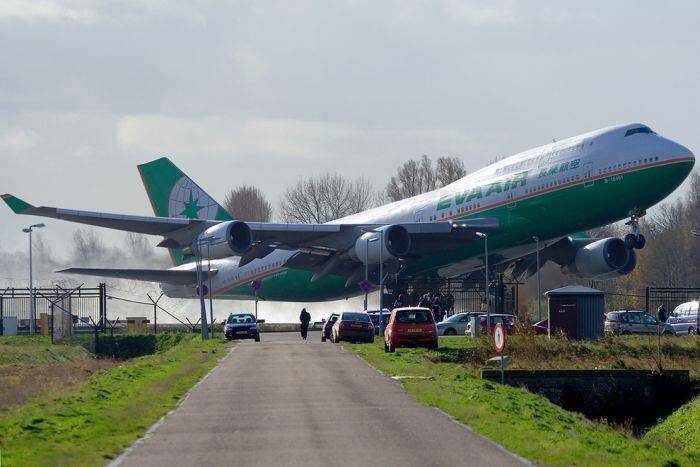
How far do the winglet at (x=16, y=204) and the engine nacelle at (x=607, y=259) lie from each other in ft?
89.4

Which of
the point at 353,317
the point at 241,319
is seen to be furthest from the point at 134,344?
the point at 353,317

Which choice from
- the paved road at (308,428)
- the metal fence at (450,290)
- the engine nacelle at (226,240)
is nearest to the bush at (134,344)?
the engine nacelle at (226,240)

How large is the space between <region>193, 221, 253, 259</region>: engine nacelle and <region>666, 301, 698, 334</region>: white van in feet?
78.8

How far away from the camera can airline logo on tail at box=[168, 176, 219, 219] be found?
75125 millimetres

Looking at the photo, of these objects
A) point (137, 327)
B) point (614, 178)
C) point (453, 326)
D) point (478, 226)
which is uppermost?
point (614, 178)

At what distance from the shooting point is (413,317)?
41156 mm

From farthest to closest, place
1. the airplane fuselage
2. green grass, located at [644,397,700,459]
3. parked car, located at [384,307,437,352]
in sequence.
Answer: the airplane fuselage < parked car, located at [384,307,437,352] < green grass, located at [644,397,700,459]

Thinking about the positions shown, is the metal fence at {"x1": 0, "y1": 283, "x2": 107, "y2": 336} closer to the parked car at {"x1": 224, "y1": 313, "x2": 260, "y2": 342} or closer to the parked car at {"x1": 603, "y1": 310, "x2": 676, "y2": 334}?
the parked car at {"x1": 224, "y1": 313, "x2": 260, "y2": 342}

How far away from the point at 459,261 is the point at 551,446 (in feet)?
134

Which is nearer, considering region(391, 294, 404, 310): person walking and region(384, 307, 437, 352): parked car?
region(384, 307, 437, 352): parked car

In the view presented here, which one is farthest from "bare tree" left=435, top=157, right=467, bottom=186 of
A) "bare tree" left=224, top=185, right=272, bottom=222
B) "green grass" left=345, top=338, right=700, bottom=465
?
"green grass" left=345, top=338, right=700, bottom=465

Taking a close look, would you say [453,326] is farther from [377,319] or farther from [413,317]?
[413,317]

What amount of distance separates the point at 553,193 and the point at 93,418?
33.1 m

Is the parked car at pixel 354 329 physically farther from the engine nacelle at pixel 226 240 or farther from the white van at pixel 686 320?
the white van at pixel 686 320
